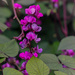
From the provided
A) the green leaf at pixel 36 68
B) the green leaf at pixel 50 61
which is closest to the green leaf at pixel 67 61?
the green leaf at pixel 50 61

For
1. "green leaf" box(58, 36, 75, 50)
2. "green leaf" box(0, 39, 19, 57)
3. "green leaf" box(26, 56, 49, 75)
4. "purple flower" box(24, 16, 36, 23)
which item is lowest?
"green leaf" box(58, 36, 75, 50)

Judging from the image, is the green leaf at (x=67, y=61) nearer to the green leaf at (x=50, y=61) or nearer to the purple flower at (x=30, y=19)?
the green leaf at (x=50, y=61)

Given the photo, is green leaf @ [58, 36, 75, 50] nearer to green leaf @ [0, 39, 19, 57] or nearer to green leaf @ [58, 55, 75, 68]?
green leaf @ [58, 55, 75, 68]

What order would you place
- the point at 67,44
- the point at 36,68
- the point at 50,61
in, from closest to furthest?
the point at 36,68 < the point at 50,61 < the point at 67,44

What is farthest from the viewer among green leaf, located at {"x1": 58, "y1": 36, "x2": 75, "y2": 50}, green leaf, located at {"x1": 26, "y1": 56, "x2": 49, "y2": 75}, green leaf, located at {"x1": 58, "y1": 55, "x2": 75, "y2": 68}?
green leaf, located at {"x1": 58, "y1": 36, "x2": 75, "y2": 50}

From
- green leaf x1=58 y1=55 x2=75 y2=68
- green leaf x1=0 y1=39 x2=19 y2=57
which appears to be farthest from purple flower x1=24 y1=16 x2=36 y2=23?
green leaf x1=58 y1=55 x2=75 y2=68

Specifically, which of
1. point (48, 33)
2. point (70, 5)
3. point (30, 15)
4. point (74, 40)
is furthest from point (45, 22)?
point (30, 15)

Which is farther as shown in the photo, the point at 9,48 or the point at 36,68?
the point at 9,48

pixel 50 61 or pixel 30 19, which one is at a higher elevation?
pixel 30 19

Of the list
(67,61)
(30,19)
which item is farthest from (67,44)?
(30,19)

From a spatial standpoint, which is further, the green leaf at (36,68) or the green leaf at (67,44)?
the green leaf at (67,44)

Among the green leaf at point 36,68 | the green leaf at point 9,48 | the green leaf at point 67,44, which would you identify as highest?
the green leaf at point 9,48

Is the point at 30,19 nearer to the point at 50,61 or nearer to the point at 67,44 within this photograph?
the point at 50,61
